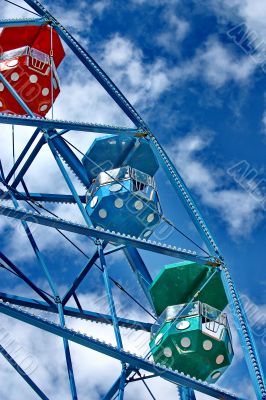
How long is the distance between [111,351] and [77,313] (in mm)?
5481

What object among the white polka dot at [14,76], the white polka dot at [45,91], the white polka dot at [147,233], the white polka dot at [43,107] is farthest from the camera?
the white polka dot at [43,107]

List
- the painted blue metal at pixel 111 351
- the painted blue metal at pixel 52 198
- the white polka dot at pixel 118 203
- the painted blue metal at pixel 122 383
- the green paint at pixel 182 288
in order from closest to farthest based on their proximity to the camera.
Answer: the painted blue metal at pixel 111 351, the painted blue metal at pixel 122 383, the green paint at pixel 182 288, the white polka dot at pixel 118 203, the painted blue metal at pixel 52 198

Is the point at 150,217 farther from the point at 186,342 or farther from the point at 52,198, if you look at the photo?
the point at 186,342

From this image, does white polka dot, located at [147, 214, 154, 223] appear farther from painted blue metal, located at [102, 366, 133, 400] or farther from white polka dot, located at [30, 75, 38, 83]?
white polka dot, located at [30, 75, 38, 83]

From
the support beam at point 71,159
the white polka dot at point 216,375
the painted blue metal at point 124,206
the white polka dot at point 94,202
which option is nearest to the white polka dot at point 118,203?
the painted blue metal at point 124,206

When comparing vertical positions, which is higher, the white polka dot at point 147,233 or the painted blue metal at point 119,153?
the painted blue metal at point 119,153

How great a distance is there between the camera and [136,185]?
60.0 feet

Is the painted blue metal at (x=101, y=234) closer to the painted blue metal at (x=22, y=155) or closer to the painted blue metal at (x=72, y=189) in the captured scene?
the painted blue metal at (x=72, y=189)

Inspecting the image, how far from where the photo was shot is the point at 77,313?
54.6 ft

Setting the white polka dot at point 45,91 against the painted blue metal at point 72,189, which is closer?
the painted blue metal at point 72,189

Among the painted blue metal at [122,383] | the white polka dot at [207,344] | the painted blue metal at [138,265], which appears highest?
the painted blue metal at [138,265]

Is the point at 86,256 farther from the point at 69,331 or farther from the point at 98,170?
the point at 69,331

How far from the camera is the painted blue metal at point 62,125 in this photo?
1514 centimetres

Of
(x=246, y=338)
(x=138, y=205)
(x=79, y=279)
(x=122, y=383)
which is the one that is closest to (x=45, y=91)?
(x=138, y=205)
